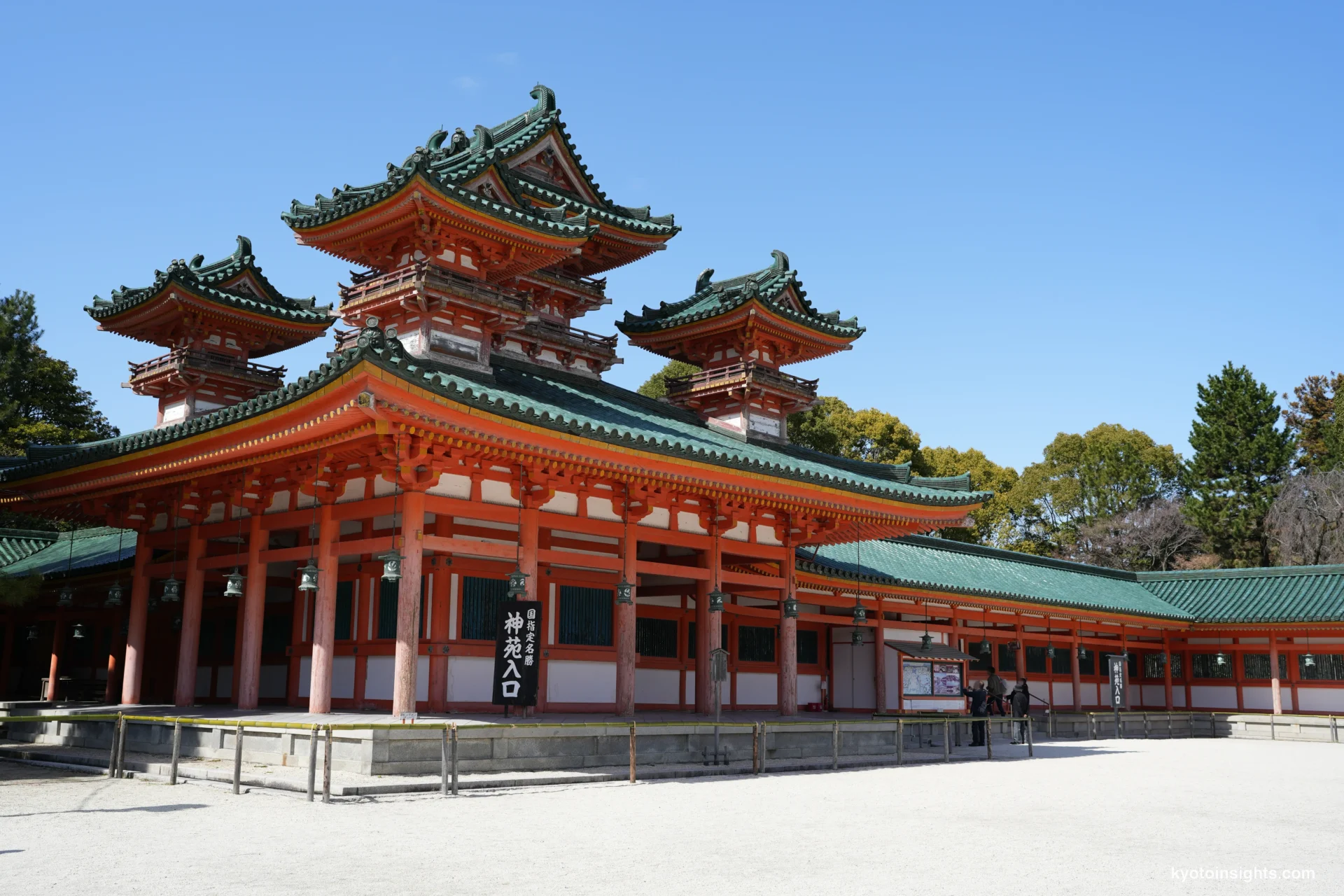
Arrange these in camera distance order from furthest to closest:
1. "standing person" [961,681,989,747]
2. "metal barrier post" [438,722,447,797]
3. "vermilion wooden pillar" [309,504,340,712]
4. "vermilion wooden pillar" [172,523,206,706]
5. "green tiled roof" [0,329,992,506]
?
"standing person" [961,681,989,747] < "vermilion wooden pillar" [172,523,206,706] < "vermilion wooden pillar" [309,504,340,712] < "green tiled roof" [0,329,992,506] < "metal barrier post" [438,722,447,797]

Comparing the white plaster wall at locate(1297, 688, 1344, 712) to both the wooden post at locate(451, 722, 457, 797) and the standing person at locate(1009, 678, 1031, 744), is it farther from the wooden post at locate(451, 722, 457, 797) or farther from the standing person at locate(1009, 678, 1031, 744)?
the wooden post at locate(451, 722, 457, 797)

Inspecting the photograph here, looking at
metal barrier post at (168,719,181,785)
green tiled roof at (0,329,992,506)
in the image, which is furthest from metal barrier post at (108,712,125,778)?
green tiled roof at (0,329,992,506)

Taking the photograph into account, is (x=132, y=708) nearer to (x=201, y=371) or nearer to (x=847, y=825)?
(x=201, y=371)

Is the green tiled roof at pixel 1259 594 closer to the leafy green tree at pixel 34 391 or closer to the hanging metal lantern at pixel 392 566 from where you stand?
the hanging metal lantern at pixel 392 566

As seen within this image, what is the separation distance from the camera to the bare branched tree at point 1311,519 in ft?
178

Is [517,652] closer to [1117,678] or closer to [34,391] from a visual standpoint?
[1117,678]

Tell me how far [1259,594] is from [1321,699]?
4108mm

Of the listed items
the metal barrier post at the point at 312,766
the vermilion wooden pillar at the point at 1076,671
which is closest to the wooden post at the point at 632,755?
the metal barrier post at the point at 312,766

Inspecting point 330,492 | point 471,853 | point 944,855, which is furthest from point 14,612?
point 944,855

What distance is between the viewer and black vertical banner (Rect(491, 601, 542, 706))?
52.3ft

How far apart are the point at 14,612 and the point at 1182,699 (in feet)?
126

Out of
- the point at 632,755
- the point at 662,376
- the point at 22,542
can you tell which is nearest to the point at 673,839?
the point at 632,755

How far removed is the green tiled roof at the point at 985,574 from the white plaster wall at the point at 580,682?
7274 mm

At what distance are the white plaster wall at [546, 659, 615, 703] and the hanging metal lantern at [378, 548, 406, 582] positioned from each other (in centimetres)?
483
